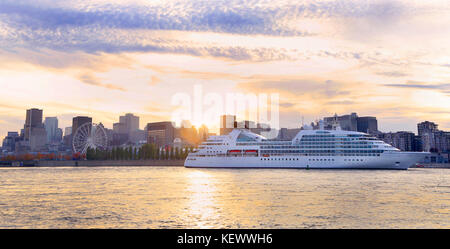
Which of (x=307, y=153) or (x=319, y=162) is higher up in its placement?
(x=307, y=153)

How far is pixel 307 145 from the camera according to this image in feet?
394

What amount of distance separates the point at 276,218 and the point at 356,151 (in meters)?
94.5

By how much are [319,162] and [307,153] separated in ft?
18.5

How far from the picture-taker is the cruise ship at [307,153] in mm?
107750

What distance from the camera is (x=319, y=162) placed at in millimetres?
114938

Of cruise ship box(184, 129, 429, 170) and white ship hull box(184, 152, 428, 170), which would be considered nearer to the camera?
white ship hull box(184, 152, 428, 170)

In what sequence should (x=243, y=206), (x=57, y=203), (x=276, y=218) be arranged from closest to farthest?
(x=276, y=218) < (x=243, y=206) < (x=57, y=203)

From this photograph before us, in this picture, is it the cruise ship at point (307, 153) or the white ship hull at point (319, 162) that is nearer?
the white ship hull at point (319, 162)

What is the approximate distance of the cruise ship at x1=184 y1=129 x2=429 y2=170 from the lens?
354 feet

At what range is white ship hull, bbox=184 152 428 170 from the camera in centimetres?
10650

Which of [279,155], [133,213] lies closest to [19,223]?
[133,213]
